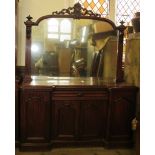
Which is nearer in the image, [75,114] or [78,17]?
[75,114]

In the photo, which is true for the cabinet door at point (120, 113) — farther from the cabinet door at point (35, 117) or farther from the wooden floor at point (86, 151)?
the cabinet door at point (35, 117)

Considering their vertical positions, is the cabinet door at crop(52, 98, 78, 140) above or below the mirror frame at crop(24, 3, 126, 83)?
below

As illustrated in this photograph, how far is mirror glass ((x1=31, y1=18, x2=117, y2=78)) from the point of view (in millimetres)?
3543

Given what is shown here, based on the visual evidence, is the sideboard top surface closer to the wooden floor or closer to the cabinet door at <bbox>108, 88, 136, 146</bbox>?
the cabinet door at <bbox>108, 88, 136, 146</bbox>

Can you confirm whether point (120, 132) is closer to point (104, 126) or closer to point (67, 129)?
point (104, 126)

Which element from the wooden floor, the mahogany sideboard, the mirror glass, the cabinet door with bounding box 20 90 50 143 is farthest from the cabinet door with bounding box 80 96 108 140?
the mirror glass

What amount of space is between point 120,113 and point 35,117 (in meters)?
1.01

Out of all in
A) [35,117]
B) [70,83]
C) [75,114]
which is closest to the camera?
[35,117]

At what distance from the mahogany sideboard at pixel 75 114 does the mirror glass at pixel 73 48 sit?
0.82ft

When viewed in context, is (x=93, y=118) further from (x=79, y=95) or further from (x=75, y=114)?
(x=79, y=95)

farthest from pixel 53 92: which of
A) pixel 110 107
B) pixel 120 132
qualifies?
pixel 120 132

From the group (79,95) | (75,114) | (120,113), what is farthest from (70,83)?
(120,113)

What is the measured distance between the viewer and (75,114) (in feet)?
10.6
